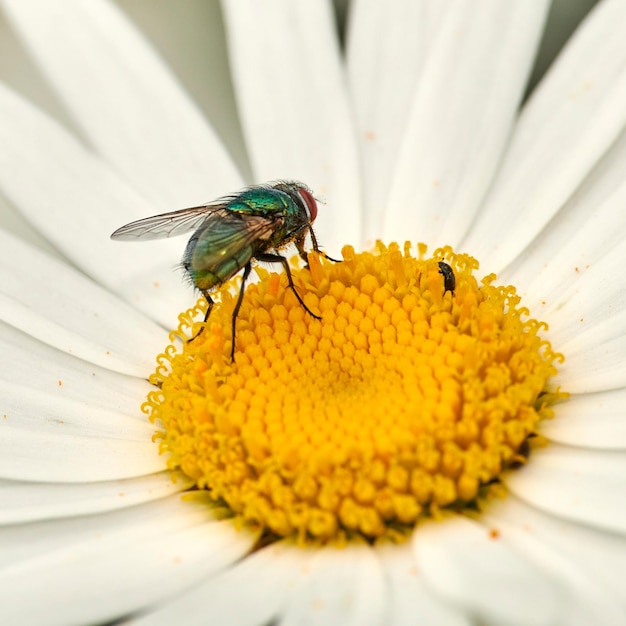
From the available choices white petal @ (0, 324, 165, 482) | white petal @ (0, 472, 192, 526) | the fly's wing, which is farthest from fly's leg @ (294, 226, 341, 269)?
white petal @ (0, 472, 192, 526)

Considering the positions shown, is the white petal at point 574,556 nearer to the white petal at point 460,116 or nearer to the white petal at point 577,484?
the white petal at point 577,484

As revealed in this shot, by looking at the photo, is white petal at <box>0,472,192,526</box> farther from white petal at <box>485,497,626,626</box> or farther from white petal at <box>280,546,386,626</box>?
white petal at <box>485,497,626,626</box>

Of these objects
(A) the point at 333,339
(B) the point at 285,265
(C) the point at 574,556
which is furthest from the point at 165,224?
(C) the point at 574,556

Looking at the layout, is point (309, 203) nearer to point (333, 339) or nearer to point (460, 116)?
point (333, 339)

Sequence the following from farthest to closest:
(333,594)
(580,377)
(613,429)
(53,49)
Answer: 1. (53,49)
2. (580,377)
3. (613,429)
4. (333,594)

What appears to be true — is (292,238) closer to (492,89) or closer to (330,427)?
(330,427)

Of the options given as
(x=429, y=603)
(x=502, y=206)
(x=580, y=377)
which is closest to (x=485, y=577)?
(x=429, y=603)
